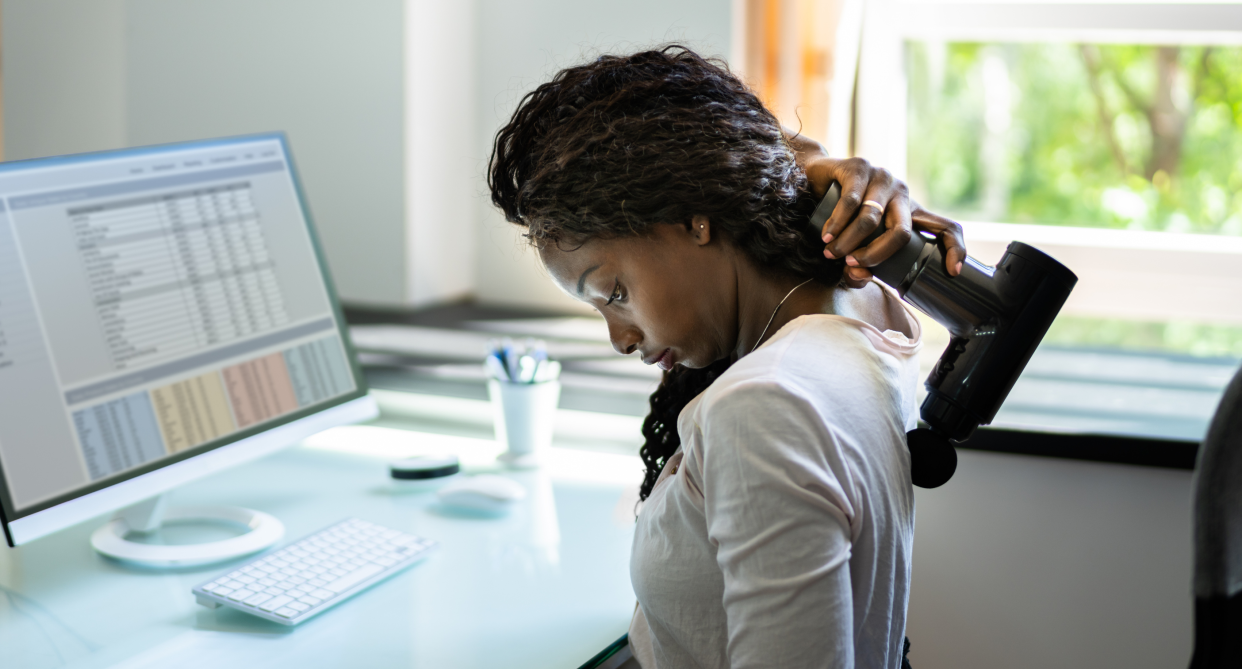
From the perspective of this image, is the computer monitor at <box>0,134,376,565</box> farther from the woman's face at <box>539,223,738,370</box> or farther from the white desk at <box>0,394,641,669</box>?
the woman's face at <box>539,223,738,370</box>

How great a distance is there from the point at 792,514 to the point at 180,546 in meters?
0.86

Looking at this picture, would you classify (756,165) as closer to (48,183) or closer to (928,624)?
(48,183)

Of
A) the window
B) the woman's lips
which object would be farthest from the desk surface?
the window

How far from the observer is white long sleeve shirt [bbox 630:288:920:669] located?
2.35 ft

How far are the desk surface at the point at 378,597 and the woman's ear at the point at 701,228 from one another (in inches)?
17.0

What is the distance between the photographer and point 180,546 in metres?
1.22

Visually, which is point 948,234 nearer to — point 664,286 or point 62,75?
point 664,286

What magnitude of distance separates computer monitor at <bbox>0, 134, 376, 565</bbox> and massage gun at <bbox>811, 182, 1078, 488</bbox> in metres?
0.80

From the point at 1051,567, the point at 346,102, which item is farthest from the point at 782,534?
the point at 346,102

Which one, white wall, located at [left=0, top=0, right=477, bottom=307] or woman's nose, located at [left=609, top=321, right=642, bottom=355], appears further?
white wall, located at [left=0, top=0, right=477, bottom=307]

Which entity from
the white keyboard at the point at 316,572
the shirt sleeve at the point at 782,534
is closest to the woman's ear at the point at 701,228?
the shirt sleeve at the point at 782,534

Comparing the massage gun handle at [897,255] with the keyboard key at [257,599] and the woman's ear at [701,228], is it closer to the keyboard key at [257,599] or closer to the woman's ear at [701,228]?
the woman's ear at [701,228]

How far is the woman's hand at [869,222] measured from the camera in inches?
34.5

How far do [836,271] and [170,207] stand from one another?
840 mm
